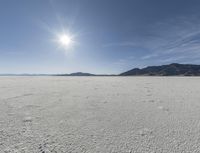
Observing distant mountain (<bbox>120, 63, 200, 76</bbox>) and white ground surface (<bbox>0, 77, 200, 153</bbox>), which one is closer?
white ground surface (<bbox>0, 77, 200, 153</bbox>)

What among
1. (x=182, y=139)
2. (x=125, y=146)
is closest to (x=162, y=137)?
(x=182, y=139)

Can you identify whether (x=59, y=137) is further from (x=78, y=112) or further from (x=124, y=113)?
(x=124, y=113)

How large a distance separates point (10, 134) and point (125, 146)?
2.04 metres

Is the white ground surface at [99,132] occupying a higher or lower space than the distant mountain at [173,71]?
lower

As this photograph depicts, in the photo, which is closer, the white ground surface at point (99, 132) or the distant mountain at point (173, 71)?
the white ground surface at point (99, 132)

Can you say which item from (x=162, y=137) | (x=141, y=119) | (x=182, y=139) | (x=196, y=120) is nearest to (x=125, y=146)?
(x=162, y=137)

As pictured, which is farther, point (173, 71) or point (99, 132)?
point (173, 71)

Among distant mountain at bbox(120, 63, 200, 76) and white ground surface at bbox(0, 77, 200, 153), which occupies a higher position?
distant mountain at bbox(120, 63, 200, 76)

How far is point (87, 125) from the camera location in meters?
2.94

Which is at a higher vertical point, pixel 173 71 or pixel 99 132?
pixel 173 71

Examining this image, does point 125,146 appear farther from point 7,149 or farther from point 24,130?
point 24,130

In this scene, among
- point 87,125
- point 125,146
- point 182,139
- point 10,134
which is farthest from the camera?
point 87,125

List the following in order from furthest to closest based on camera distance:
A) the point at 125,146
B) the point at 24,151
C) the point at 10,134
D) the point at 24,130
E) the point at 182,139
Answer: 1. the point at 24,130
2. the point at 10,134
3. the point at 182,139
4. the point at 125,146
5. the point at 24,151

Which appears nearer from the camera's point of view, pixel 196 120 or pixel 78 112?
pixel 196 120
